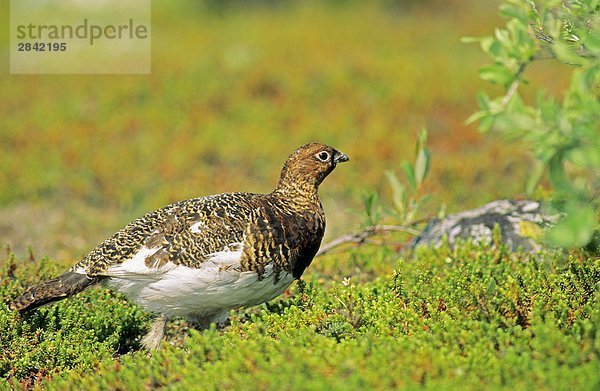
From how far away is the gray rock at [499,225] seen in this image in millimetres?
6711

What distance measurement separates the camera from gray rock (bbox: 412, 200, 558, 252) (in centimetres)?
671

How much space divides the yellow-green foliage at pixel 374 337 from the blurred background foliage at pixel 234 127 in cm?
262

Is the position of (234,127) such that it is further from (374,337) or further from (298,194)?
(374,337)

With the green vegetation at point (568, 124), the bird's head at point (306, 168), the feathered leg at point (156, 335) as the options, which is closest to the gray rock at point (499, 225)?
the bird's head at point (306, 168)

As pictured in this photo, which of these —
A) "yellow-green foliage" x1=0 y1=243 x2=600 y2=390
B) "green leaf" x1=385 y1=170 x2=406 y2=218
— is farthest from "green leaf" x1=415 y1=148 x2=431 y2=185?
"yellow-green foliage" x1=0 y1=243 x2=600 y2=390

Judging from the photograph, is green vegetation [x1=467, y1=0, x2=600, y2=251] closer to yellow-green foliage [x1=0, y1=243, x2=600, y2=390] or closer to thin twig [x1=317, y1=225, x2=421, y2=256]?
yellow-green foliage [x1=0, y1=243, x2=600, y2=390]

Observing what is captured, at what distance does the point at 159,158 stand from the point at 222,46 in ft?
17.7

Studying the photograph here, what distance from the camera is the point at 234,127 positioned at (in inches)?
518

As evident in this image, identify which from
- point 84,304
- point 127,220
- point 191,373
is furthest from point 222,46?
point 191,373

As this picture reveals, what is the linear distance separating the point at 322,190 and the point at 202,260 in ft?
20.5

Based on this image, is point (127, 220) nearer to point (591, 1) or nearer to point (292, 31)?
point (591, 1)

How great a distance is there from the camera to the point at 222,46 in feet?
55.2

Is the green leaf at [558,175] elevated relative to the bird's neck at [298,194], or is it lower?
elevated

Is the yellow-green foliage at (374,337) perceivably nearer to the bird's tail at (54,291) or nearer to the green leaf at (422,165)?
the bird's tail at (54,291)
